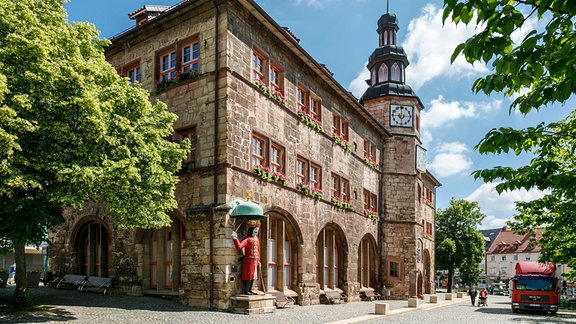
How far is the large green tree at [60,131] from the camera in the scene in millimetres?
12523

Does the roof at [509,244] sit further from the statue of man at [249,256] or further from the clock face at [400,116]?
the statue of man at [249,256]

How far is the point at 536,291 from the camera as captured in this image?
28828 millimetres

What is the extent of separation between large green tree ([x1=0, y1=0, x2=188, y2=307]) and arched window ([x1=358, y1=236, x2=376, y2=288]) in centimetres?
1834

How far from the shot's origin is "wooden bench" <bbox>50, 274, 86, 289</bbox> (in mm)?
21750

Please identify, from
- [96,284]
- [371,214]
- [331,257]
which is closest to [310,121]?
[331,257]

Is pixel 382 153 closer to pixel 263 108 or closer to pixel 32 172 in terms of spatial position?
pixel 263 108

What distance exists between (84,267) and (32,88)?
12.7m

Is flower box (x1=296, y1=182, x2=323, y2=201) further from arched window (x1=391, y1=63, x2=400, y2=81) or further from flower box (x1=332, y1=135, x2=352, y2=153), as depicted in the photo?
arched window (x1=391, y1=63, x2=400, y2=81)

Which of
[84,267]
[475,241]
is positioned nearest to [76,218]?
[84,267]

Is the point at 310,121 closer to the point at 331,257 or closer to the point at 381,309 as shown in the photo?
the point at 331,257

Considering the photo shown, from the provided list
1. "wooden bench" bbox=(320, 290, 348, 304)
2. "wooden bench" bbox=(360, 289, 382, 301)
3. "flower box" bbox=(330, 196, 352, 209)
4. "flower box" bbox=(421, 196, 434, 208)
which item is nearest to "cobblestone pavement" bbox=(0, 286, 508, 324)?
"wooden bench" bbox=(320, 290, 348, 304)

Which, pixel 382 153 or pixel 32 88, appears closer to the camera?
pixel 32 88

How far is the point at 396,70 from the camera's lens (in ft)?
125

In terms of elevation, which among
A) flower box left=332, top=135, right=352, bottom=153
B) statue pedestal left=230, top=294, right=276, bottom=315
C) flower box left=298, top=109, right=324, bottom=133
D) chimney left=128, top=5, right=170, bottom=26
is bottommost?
statue pedestal left=230, top=294, right=276, bottom=315
